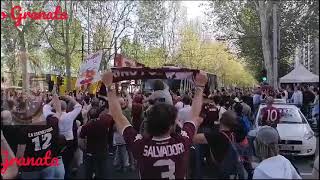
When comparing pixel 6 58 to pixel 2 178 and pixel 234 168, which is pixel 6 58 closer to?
pixel 2 178

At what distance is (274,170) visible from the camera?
3.16 m

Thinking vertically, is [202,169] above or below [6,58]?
below

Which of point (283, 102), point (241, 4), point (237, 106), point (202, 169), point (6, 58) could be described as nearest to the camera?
point (6, 58)

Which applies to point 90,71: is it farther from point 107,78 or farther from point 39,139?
point 107,78

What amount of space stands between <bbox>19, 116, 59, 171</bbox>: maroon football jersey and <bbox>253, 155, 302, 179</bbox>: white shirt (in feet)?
5.01

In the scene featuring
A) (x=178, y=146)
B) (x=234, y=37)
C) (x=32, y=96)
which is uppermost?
(x=234, y=37)

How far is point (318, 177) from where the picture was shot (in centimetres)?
278

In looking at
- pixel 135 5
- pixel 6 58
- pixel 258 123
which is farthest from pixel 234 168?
pixel 135 5

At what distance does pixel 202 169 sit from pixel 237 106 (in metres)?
7.14

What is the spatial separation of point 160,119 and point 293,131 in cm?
910

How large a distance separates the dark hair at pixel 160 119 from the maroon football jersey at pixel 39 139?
34.4 inches

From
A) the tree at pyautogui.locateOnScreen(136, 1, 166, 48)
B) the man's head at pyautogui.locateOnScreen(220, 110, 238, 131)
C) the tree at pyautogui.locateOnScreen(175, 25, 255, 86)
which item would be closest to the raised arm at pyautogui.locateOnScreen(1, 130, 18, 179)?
the man's head at pyautogui.locateOnScreen(220, 110, 238, 131)

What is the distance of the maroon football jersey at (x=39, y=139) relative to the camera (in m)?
3.63

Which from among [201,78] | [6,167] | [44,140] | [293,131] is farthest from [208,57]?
[6,167]
